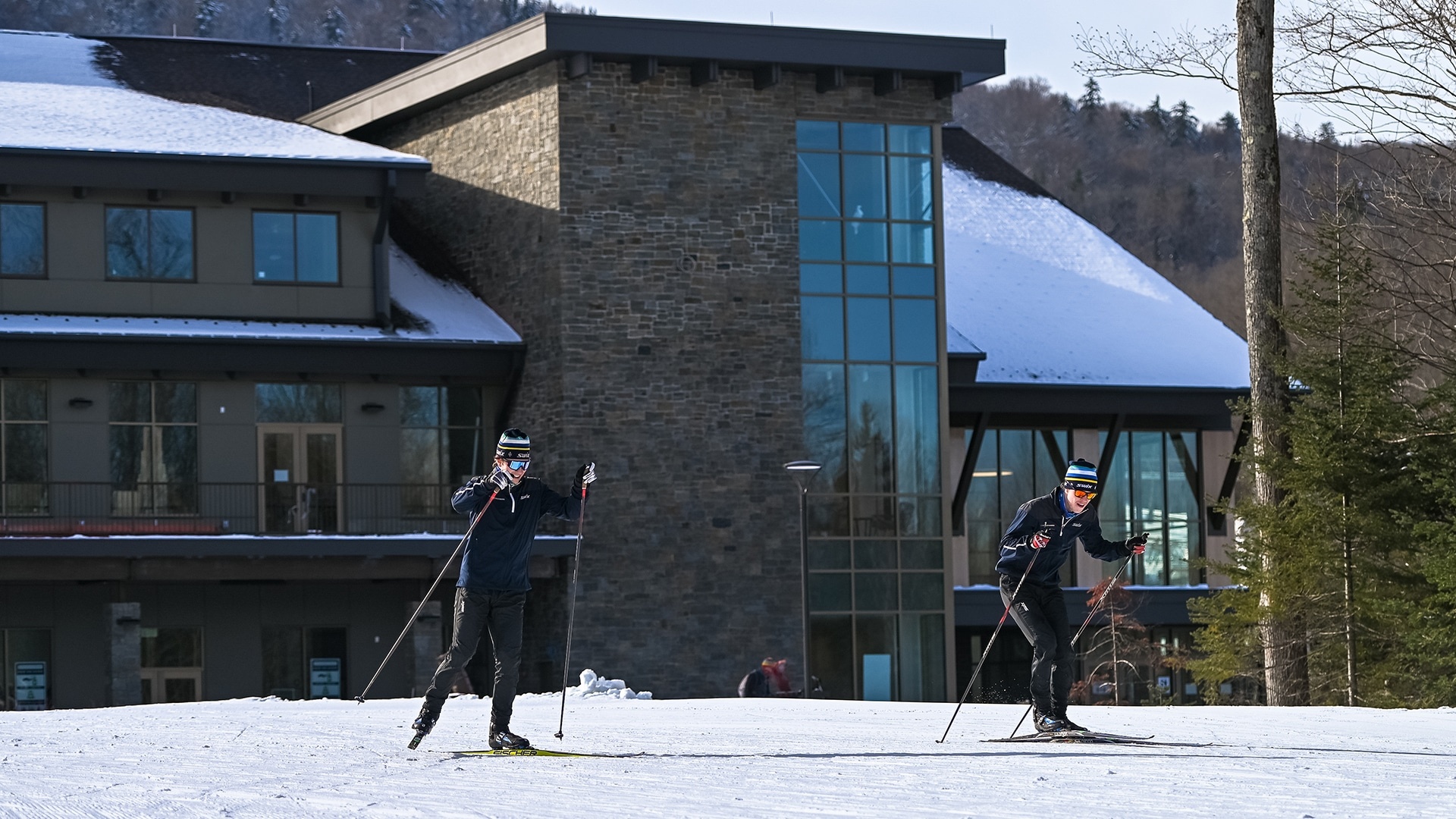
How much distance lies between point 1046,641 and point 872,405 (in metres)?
20.5

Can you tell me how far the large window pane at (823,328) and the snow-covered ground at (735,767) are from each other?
17063mm

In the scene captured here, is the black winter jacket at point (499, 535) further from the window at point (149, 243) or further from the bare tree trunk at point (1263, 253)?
the window at point (149, 243)

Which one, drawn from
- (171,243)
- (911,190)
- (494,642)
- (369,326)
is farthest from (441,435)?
(494,642)

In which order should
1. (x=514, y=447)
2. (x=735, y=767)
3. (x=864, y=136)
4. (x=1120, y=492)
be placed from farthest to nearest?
(x=1120, y=492)
(x=864, y=136)
(x=514, y=447)
(x=735, y=767)

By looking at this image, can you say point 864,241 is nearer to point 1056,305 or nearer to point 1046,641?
point 1056,305

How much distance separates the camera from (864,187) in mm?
32344

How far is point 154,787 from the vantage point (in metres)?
9.30

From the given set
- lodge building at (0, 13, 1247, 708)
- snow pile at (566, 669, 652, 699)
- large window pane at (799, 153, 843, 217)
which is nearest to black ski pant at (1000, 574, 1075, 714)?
snow pile at (566, 669, 652, 699)

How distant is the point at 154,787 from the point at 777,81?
76.2 ft

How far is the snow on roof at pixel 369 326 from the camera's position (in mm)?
29844

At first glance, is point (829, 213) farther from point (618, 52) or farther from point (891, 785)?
point (891, 785)

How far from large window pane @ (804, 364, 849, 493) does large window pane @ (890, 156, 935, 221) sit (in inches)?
109

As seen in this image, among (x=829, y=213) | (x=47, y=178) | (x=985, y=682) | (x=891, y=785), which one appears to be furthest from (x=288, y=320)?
(x=891, y=785)

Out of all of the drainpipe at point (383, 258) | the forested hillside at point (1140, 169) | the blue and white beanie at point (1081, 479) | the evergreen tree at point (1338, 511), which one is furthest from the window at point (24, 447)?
the forested hillside at point (1140, 169)
